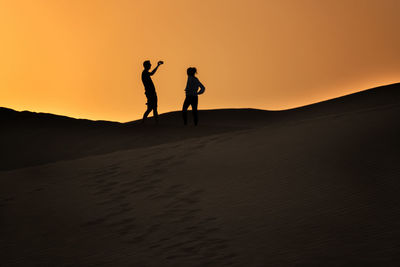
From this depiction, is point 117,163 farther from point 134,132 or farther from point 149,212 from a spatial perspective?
point 134,132

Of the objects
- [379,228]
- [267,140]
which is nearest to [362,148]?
[267,140]

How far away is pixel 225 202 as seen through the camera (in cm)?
779

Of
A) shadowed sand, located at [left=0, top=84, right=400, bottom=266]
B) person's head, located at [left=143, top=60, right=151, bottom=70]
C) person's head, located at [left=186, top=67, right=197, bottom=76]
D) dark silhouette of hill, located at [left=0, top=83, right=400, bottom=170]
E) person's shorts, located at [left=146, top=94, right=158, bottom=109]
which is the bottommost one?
shadowed sand, located at [left=0, top=84, right=400, bottom=266]

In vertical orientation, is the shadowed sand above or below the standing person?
below

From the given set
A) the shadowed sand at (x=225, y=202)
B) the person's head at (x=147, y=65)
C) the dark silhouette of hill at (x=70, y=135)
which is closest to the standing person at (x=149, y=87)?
the person's head at (x=147, y=65)

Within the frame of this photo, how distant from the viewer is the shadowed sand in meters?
6.17

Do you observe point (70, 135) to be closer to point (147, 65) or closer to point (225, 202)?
point (147, 65)

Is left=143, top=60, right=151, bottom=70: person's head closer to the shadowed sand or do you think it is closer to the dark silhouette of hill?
the dark silhouette of hill

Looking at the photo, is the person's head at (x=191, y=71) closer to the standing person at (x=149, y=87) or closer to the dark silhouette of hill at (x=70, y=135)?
the standing person at (x=149, y=87)

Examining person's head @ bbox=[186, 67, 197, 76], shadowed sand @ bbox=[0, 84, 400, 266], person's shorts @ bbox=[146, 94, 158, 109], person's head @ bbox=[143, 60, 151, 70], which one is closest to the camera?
shadowed sand @ bbox=[0, 84, 400, 266]

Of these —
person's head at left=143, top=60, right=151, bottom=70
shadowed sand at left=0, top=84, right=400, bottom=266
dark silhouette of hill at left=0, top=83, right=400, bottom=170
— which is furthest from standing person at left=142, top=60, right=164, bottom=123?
shadowed sand at left=0, top=84, right=400, bottom=266

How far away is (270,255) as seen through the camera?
19.4 feet

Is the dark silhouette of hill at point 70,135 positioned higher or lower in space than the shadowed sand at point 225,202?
higher

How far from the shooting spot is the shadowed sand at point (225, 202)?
617cm
